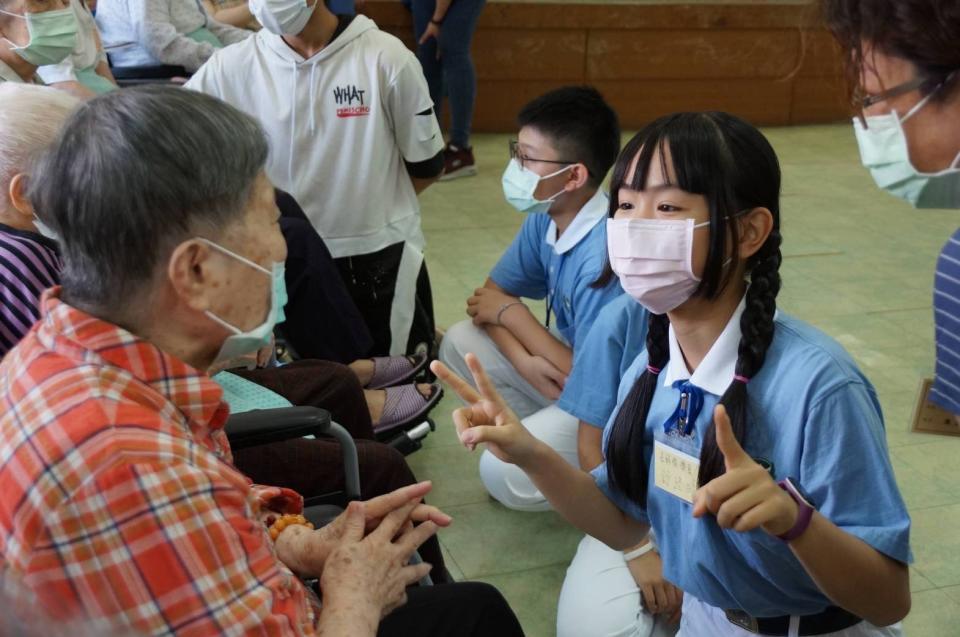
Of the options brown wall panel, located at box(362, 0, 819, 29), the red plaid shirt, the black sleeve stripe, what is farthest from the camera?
brown wall panel, located at box(362, 0, 819, 29)

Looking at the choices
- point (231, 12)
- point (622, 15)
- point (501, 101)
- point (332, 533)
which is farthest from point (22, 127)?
point (622, 15)

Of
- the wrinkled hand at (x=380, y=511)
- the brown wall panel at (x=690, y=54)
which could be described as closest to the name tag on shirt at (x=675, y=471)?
the wrinkled hand at (x=380, y=511)

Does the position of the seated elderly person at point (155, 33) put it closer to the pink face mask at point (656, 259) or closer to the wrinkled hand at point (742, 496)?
the pink face mask at point (656, 259)

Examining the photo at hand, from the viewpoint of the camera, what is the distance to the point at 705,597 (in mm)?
1512

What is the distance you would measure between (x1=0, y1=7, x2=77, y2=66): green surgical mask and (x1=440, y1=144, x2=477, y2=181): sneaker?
296 cm

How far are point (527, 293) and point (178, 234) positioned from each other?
6.00 feet

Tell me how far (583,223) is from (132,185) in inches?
62.5

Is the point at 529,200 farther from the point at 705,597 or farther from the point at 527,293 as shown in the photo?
the point at 705,597

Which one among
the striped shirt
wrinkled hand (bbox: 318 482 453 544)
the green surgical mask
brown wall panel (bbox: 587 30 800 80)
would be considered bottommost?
brown wall panel (bbox: 587 30 800 80)

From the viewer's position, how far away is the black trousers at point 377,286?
3047mm

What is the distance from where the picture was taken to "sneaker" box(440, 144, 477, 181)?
5.77 m

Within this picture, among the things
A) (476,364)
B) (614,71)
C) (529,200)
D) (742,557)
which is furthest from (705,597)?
(614,71)

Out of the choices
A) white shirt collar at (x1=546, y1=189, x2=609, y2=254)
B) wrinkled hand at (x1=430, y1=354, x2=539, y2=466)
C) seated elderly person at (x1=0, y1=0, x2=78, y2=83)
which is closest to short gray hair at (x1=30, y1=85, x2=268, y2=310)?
wrinkled hand at (x1=430, y1=354, x2=539, y2=466)

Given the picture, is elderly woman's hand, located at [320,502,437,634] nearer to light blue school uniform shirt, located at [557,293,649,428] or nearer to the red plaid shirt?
the red plaid shirt
